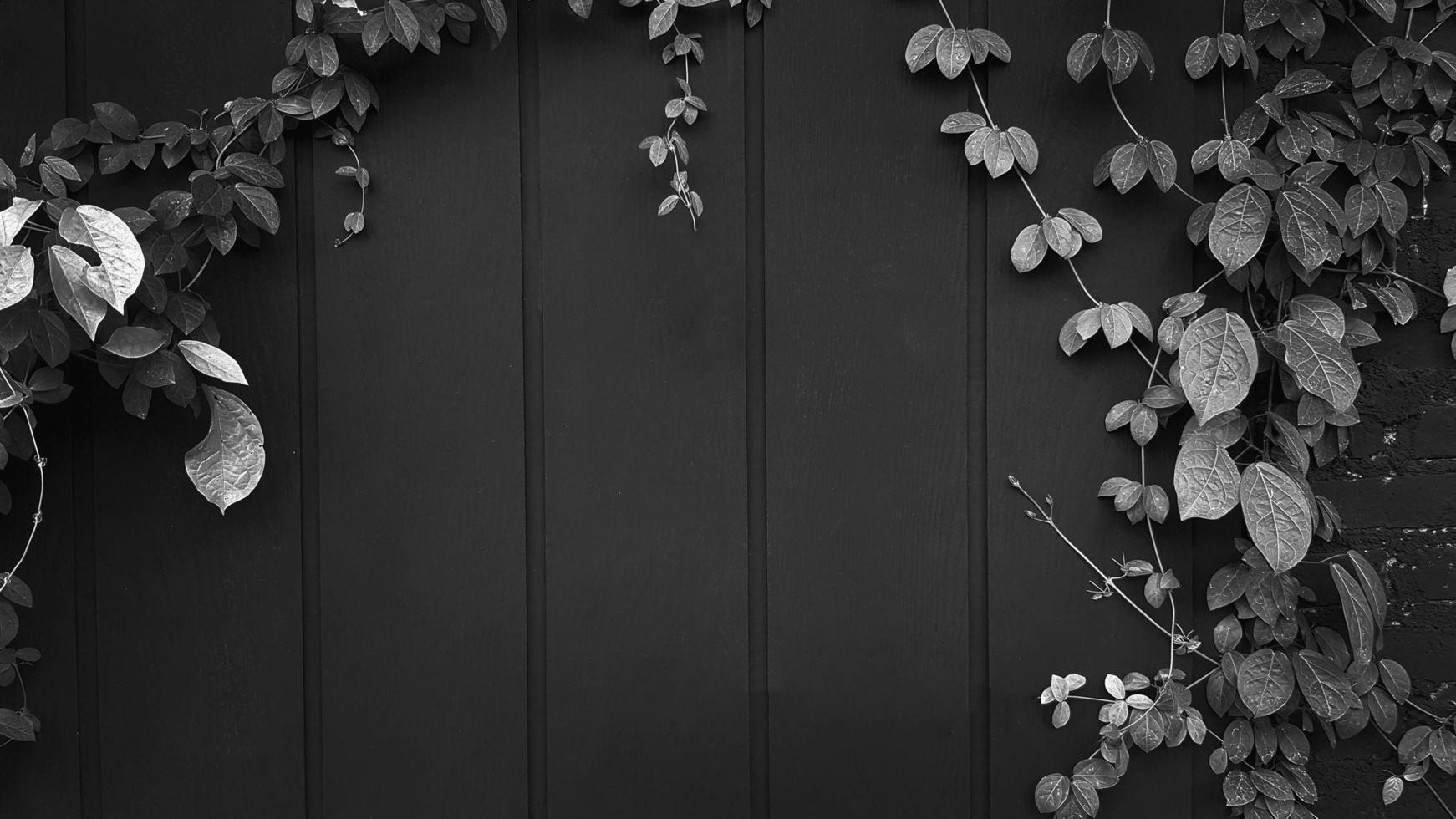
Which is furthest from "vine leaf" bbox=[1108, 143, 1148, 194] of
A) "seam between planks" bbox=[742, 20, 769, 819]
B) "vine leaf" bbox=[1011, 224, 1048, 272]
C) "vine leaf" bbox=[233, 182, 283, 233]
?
"vine leaf" bbox=[233, 182, 283, 233]

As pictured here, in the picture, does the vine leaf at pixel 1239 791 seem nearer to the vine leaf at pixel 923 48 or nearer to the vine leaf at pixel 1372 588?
the vine leaf at pixel 1372 588

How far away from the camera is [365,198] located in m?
1.05

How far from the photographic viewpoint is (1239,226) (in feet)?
3.21

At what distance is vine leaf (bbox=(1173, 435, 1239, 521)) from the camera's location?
3.25ft

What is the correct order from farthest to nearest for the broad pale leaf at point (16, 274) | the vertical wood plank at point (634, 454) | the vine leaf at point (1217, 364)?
the vertical wood plank at point (634, 454) < the vine leaf at point (1217, 364) < the broad pale leaf at point (16, 274)

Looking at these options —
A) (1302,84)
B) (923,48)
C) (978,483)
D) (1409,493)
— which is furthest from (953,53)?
(1409,493)

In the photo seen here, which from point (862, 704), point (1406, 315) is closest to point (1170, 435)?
point (1406, 315)

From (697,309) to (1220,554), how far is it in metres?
0.70

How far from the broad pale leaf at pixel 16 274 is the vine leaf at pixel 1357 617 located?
4.49ft

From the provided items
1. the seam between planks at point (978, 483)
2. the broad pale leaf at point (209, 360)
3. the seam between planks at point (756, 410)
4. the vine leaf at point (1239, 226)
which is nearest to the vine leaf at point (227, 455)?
the broad pale leaf at point (209, 360)

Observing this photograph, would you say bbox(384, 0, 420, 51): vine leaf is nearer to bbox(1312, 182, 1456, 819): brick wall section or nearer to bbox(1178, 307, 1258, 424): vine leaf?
bbox(1178, 307, 1258, 424): vine leaf

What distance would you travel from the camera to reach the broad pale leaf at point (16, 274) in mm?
816

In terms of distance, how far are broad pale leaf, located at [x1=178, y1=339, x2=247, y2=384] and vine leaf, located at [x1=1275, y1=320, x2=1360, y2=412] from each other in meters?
1.13

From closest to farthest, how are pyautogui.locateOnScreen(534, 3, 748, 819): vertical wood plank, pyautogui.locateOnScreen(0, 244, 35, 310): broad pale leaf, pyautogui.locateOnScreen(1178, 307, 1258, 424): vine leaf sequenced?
1. pyautogui.locateOnScreen(0, 244, 35, 310): broad pale leaf
2. pyautogui.locateOnScreen(1178, 307, 1258, 424): vine leaf
3. pyautogui.locateOnScreen(534, 3, 748, 819): vertical wood plank
